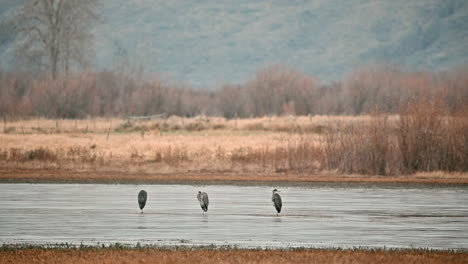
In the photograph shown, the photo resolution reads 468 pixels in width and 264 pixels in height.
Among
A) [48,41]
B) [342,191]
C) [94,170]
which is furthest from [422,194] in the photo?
[48,41]

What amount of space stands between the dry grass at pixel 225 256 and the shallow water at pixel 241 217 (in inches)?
60.4

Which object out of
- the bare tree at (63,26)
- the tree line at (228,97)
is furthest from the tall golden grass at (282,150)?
the bare tree at (63,26)

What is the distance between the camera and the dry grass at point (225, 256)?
17250 mm

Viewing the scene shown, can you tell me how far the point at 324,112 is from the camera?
8444 centimetres

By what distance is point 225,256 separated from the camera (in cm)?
1772

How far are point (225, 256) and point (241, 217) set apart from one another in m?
7.55

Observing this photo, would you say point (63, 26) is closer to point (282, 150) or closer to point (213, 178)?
point (282, 150)

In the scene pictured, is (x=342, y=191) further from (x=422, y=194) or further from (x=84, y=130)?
(x=84, y=130)

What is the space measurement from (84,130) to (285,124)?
40.0 feet

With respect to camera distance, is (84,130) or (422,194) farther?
(84,130)

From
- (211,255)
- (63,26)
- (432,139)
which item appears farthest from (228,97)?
(211,255)

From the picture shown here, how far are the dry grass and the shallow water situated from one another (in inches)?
60.4

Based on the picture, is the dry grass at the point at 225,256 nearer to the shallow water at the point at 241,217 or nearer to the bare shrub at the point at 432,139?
the shallow water at the point at 241,217

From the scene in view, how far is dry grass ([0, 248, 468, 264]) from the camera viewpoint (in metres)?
Result: 17.2
